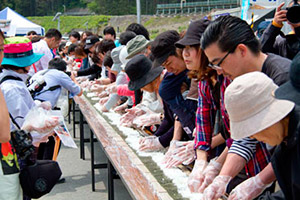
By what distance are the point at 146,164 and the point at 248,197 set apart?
883 mm

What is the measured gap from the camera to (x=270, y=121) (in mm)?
1147

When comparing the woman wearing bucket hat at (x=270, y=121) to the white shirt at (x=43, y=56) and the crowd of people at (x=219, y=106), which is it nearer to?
the crowd of people at (x=219, y=106)

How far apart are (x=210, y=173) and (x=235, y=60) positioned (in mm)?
546

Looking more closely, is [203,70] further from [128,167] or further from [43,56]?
[43,56]

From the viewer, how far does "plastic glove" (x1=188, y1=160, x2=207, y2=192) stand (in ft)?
5.95

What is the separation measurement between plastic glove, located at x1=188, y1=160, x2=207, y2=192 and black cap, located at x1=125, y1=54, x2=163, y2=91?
106 centimetres

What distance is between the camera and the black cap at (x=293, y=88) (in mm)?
1091

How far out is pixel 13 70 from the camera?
257cm

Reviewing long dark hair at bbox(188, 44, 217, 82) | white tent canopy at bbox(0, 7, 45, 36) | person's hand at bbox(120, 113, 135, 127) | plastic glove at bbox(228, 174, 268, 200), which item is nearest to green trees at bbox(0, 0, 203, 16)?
white tent canopy at bbox(0, 7, 45, 36)

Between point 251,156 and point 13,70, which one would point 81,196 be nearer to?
point 13,70

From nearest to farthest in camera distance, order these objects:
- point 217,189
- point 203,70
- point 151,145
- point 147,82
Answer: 1. point 217,189
2. point 203,70
3. point 151,145
4. point 147,82

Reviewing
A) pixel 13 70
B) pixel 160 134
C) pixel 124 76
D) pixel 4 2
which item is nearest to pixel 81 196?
pixel 124 76

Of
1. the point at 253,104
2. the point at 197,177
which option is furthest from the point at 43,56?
the point at 253,104

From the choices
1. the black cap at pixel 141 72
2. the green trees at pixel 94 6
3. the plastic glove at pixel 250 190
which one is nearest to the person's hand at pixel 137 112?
the black cap at pixel 141 72
